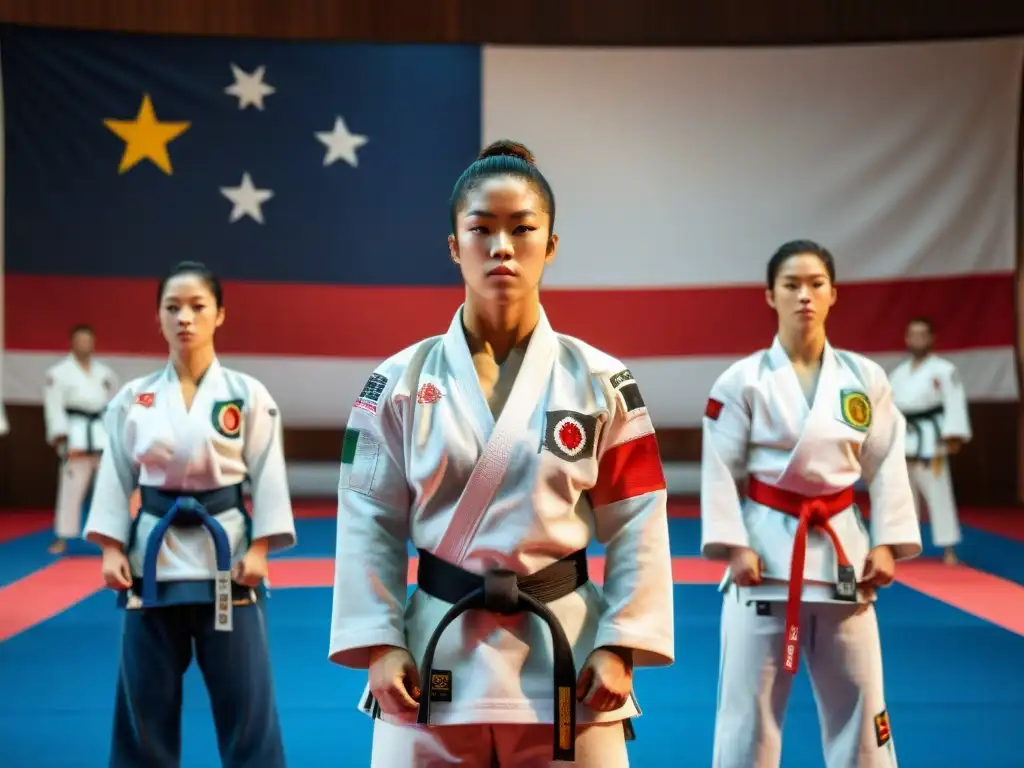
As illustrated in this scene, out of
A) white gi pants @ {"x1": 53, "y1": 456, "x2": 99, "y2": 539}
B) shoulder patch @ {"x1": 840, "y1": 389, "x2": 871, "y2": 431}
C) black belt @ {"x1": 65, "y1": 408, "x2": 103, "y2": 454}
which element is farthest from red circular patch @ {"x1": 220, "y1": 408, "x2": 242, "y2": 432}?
black belt @ {"x1": 65, "y1": 408, "x2": 103, "y2": 454}

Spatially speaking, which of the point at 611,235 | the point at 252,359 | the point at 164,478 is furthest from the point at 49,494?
the point at 164,478

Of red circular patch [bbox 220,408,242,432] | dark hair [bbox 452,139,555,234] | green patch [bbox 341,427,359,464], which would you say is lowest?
green patch [bbox 341,427,359,464]

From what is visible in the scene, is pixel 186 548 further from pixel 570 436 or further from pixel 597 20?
pixel 597 20

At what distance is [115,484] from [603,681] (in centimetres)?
170

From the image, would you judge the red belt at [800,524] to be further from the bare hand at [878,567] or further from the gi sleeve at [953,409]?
the gi sleeve at [953,409]

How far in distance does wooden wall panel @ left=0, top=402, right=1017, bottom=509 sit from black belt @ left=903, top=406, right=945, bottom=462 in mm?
3308

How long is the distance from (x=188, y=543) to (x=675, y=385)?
23.6ft

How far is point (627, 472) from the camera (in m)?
A: 1.59

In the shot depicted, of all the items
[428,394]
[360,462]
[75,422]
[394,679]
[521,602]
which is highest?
[75,422]

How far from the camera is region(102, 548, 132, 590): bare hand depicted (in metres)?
2.59

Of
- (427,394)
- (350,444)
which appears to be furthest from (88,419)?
(427,394)

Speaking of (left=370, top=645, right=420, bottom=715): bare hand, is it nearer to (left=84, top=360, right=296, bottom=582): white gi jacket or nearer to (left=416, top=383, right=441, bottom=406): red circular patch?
(left=416, top=383, right=441, bottom=406): red circular patch

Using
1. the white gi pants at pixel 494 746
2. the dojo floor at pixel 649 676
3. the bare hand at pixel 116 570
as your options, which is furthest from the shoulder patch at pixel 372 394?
the dojo floor at pixel 649 676

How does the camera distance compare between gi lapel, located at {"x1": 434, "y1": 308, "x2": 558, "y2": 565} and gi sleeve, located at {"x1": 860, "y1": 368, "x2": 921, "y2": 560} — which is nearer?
gi lapel, located at {"x1": 434, "y1": 308, "x2": 558, "y2": 565}
